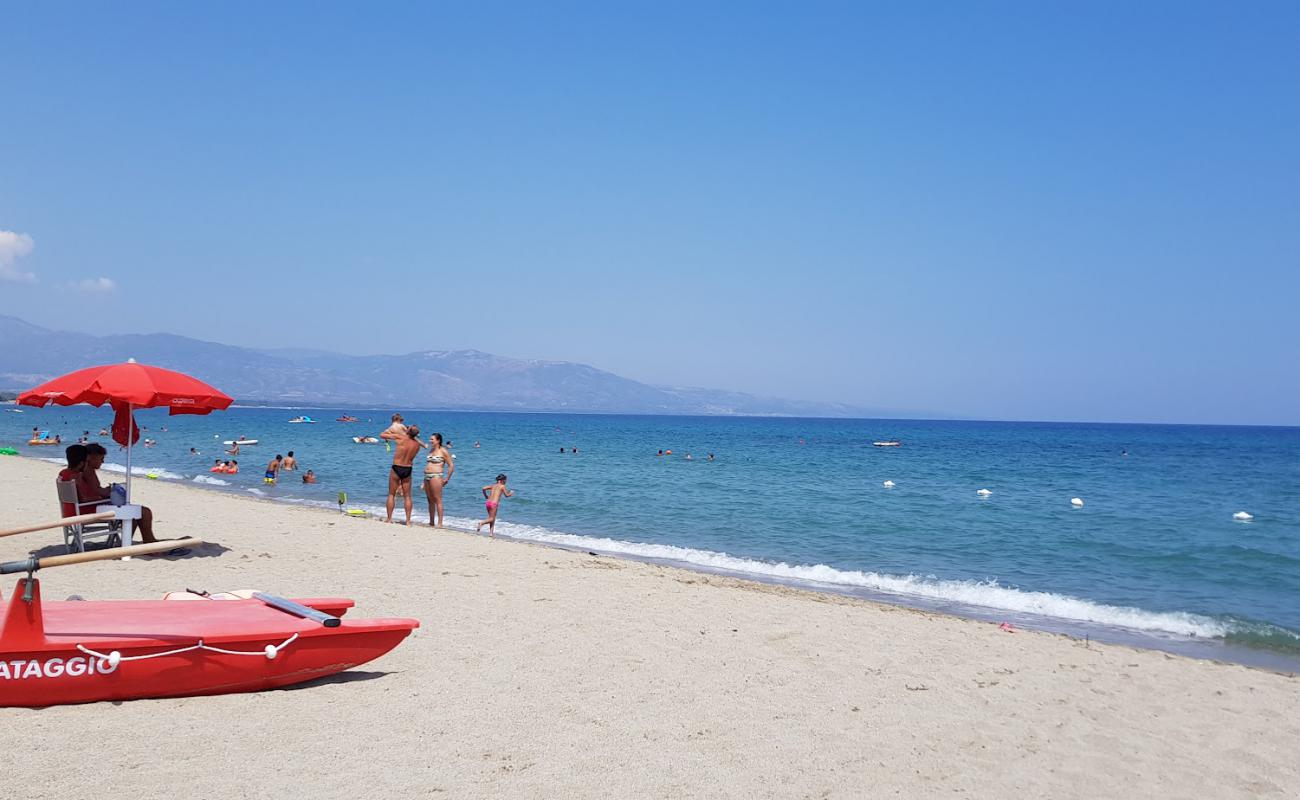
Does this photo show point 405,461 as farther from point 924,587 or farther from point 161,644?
point 161,644

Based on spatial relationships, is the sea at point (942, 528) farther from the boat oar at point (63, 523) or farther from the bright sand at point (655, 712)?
the boat oar at point (63, 523)

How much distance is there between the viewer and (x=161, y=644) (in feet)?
16.5

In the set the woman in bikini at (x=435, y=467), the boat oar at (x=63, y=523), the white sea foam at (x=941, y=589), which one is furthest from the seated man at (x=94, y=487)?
the white sea foam at (x=941, y=589)

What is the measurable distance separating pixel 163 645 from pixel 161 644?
1 centimetres

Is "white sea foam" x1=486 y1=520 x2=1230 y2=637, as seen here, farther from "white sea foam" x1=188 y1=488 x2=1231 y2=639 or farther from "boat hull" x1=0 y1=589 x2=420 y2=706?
"boat hull" x1=0 y1=589 x2=420 y2=706

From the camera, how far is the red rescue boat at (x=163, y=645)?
186 inches

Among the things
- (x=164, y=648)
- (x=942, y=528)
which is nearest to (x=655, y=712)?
(x=164, y=648)

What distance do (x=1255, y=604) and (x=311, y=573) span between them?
40.1 feet

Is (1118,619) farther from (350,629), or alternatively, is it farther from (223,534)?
(223,534)

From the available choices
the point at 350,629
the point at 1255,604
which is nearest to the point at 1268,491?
the point at 1255,604

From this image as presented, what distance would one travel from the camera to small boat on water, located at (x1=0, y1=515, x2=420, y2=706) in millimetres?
4711

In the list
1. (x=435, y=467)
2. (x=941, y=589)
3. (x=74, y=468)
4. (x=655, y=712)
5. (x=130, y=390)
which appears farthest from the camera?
(x=435, y=467)

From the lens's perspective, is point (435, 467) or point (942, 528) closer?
point (435, 467)

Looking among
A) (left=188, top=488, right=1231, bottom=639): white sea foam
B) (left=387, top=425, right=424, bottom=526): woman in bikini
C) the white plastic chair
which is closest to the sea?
(left=188, top=488, right=1231, bottom=639): white sea foam
